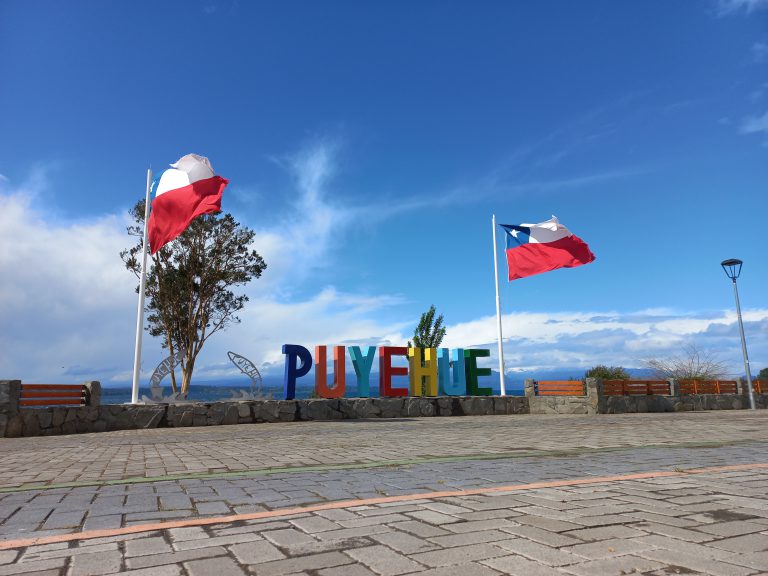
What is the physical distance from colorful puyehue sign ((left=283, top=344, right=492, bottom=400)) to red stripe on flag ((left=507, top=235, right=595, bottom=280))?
11.2ft

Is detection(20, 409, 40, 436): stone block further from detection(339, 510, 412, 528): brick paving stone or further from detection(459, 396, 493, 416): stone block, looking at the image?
detection(459, 396, 493, 416): stone block

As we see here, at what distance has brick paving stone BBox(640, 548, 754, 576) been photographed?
2.53 metres

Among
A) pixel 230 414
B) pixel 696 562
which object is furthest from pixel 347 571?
pixel 230 414

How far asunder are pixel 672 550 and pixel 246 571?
2222 millimetres

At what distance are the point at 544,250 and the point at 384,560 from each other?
18.4 m

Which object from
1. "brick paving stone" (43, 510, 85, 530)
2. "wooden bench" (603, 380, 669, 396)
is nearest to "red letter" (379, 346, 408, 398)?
"wooden bench" (603, 380, 669, 396)

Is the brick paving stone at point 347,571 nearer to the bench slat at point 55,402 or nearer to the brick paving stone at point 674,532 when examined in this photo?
the brick paving stone at point 674,532

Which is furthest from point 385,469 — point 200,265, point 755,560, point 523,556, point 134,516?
point 200,265

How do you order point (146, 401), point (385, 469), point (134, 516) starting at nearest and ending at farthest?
point (134, 516)
point (385, 469)
point (146, 401)

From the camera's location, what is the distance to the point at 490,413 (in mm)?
19234

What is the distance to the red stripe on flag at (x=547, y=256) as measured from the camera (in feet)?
64.6

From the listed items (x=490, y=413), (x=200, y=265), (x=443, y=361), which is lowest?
(x=490, y=413)

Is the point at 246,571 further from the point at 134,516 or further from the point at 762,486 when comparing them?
the point at 762,486

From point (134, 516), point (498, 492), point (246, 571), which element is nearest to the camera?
point (246, 571)
